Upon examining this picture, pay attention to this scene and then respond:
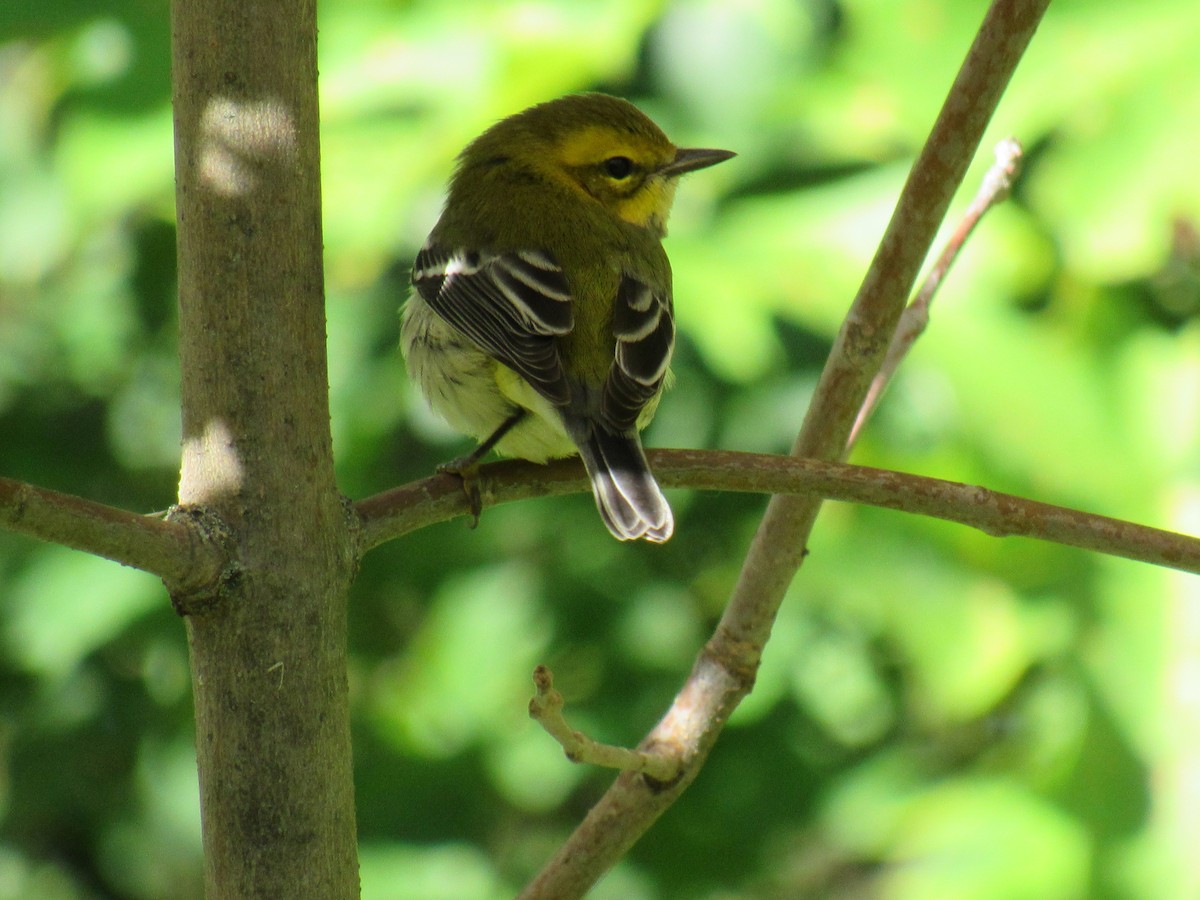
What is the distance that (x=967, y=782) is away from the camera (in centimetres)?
382

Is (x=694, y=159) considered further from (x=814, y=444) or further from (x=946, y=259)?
(x=814, y=444)

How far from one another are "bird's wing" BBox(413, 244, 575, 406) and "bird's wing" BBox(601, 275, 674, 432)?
0.37 feet

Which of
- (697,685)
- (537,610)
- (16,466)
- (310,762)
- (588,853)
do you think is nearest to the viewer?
(310,762)

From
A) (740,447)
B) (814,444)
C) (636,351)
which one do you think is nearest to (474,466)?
(636,351)

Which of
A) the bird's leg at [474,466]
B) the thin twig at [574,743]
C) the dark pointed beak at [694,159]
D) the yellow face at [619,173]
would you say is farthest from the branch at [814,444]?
the yellow face at [619,173]

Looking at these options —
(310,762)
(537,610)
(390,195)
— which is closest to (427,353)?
(390,195)

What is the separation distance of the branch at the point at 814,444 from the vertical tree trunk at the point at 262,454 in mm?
571

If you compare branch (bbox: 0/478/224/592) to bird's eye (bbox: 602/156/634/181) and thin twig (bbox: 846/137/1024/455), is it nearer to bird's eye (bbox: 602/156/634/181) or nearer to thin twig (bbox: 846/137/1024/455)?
thin twig (bbox: 846/137/1024/455)

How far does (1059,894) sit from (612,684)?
1.48m

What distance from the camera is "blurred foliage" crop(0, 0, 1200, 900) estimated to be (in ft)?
11.2

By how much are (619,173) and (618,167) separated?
18 mm

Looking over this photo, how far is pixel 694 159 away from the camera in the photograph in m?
3.77

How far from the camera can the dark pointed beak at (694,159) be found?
374cm

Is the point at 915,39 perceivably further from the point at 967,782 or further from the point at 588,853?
the point at 588,853
